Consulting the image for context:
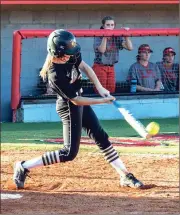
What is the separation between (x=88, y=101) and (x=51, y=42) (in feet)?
2.20

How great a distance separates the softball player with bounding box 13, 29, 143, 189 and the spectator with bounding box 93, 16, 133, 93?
237 inches

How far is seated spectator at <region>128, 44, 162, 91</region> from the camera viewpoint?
13.9 m

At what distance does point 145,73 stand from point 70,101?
6.76m

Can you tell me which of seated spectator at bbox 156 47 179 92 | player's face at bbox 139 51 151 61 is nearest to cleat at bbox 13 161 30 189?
player's face at bbox 139 51 151 61

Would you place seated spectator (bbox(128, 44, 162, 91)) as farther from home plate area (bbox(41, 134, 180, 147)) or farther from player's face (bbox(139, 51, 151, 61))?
home plate area (bbox(41, 134, 180, 147))

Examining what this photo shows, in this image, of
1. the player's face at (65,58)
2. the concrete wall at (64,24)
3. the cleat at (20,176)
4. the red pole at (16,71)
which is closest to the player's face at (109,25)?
the concrete wall at (64,24)

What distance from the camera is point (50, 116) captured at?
44.3 ft

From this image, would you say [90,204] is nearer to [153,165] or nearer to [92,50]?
[153,165]

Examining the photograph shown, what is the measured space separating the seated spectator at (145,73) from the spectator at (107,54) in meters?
0.32

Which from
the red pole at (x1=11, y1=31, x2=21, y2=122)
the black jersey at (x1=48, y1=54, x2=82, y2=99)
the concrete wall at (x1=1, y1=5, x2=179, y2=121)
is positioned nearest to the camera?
the black jersey at (x1=48, y1=54, x2=82, y2=99)

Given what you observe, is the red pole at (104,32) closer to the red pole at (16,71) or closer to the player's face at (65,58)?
the red pole at (16,71)

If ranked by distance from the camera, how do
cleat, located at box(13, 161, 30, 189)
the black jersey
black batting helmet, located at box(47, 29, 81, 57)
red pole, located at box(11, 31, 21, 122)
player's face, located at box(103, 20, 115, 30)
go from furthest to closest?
player's face, located at box(103, 20, 115, 30)
red pole, located at box(11, 31, 21, 122)
cleat, located at box(13, 161, 30, 189)
the black jersey
black batting helmet, located at box(47, 29, 81, 57)

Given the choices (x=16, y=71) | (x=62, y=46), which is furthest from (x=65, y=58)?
(x=16, y=71)

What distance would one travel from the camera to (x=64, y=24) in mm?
15133
